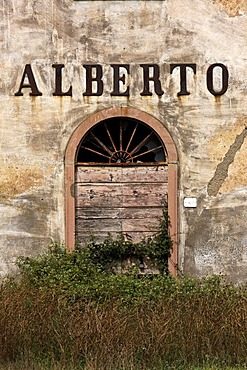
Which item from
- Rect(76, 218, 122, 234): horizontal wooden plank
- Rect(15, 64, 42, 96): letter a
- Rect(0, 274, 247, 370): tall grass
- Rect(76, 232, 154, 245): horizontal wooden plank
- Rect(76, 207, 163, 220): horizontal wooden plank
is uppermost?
Rect(15, 64, 42, 96): letter a

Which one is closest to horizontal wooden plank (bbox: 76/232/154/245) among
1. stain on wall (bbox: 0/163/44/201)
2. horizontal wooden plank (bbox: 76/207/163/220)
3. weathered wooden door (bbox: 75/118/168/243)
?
weathered wooden door (bbox: 75/118/168/243)

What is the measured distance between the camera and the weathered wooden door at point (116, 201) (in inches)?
523

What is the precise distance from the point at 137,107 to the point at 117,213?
1.64m

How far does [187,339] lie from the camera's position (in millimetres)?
9781

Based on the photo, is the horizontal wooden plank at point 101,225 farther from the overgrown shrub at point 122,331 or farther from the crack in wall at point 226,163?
the overgrown shrub at point 122,331

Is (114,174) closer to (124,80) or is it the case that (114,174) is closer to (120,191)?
(120,191)

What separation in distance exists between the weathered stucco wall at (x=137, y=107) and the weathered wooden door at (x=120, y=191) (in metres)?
0.31

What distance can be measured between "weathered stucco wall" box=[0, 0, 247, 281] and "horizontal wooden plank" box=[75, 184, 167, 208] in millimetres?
365

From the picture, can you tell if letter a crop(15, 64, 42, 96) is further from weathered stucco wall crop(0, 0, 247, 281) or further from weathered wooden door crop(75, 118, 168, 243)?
weathered wooden door crop(75, 118, 168, 243)

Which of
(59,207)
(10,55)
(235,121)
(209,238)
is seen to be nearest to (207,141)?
(235,121)

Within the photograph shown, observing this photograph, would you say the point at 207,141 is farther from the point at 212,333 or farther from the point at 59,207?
the point at 212,333

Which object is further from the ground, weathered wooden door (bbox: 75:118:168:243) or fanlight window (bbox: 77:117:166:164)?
fanlight window (bbox: 77:117:166:164)

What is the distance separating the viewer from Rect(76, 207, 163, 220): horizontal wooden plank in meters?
13.3

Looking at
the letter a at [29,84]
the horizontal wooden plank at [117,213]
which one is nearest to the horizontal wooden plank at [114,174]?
the horizontal wooden plank at [117,213]
